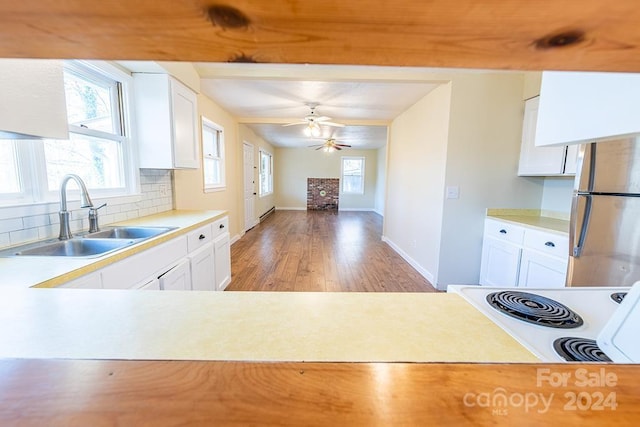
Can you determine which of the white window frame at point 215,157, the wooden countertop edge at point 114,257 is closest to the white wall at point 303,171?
the white window frame at point 215,157

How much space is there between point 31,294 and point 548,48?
140 centimetres

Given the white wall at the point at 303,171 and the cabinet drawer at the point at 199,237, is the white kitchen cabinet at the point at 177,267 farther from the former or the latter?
the white wall at the point at 303,171

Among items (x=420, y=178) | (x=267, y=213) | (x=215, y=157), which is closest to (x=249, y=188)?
(x=215, y=157)

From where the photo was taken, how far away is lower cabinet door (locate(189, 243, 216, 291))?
2.07 metres

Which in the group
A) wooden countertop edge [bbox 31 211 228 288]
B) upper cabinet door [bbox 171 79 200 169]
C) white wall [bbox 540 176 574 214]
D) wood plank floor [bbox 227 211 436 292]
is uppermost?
upper cabinet door [bbox 171 79 200 169]

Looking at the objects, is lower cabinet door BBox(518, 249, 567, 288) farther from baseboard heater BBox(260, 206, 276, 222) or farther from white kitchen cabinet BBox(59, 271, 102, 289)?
baseboard heater BBox(260, 206, 276, 222)

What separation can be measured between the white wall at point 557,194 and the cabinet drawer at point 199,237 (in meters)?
3.50

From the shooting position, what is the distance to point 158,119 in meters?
2.32

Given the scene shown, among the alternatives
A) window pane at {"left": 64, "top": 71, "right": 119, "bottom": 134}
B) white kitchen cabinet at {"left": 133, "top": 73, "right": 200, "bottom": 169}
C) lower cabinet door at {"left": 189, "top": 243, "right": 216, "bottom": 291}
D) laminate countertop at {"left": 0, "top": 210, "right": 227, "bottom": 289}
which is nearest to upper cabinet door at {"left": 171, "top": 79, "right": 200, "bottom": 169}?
white kitchen cabinet at {"left": 133, "top": 73, "right": 200, "bottom": 169}

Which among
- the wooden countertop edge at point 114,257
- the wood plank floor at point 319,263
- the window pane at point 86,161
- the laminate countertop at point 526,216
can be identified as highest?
the window pane at point 86,161

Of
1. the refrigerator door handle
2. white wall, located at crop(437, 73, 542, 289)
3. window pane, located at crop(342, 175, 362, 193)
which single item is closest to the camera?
the refrigerator door handle

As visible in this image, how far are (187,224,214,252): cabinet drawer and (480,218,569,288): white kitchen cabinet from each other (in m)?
2.83

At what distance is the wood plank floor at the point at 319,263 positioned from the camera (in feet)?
10.1

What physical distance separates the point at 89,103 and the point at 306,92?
2.26m
